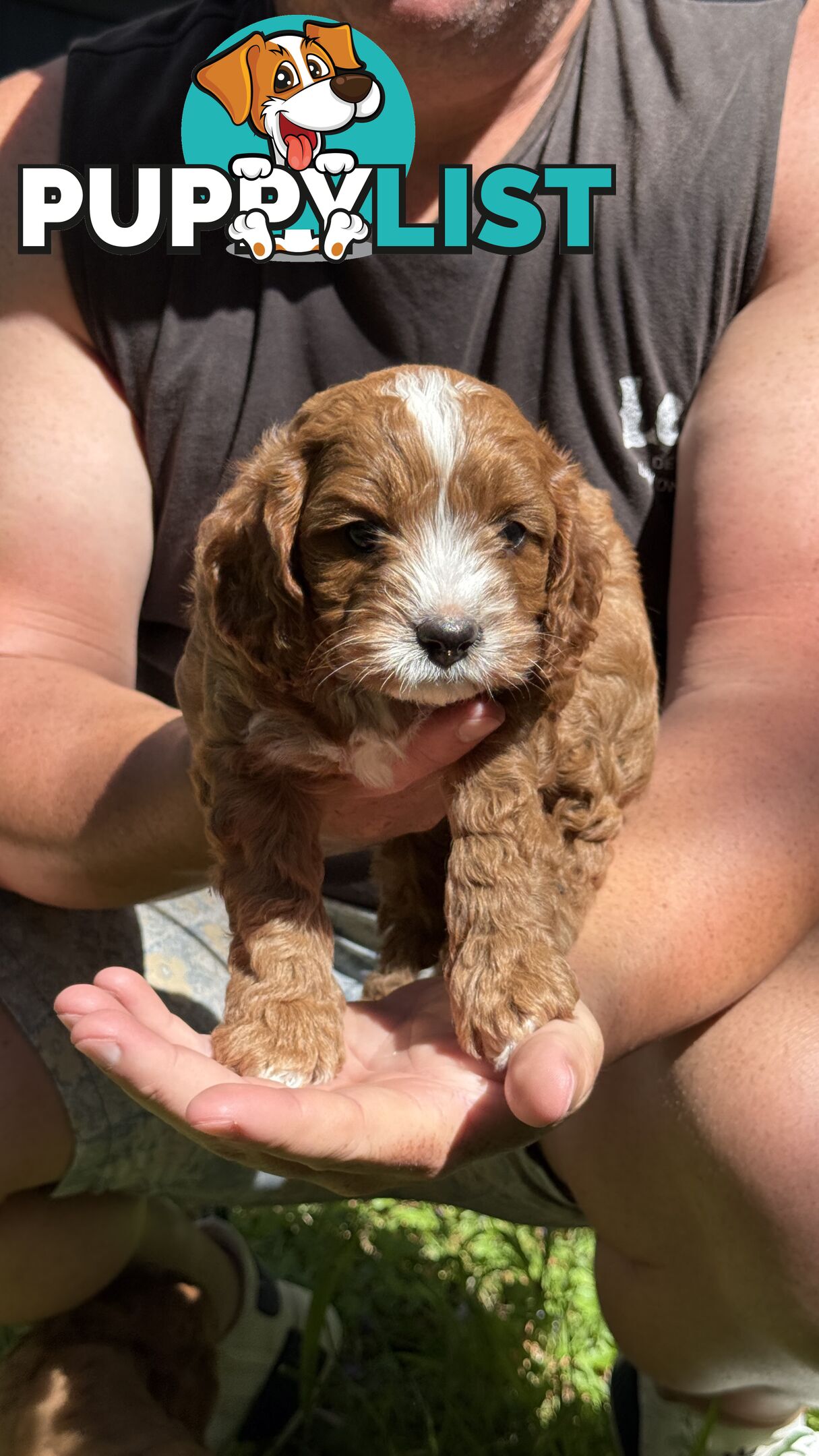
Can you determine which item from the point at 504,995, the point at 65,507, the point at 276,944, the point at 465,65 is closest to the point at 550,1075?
the point at 504,995

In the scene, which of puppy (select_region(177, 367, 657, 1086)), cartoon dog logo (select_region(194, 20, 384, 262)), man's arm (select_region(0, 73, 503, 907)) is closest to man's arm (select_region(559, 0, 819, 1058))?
puppy (select_region(177, 367, 657, 1086))

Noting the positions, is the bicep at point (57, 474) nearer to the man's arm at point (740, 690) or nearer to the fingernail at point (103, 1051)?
the man's arm at point (740, 690)

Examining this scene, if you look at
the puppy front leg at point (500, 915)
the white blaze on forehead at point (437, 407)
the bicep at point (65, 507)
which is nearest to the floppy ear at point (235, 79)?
the bicep at point (65, 507)

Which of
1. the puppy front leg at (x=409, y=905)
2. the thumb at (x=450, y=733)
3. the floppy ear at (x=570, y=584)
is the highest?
the floppy ear at (x=570, y=584)

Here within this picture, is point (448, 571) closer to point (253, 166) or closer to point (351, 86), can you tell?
point (351, 86)

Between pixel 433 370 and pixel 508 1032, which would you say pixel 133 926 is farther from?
pixel 433 370

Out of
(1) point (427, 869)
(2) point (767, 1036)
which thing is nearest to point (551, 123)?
(1) point (427, 869)
